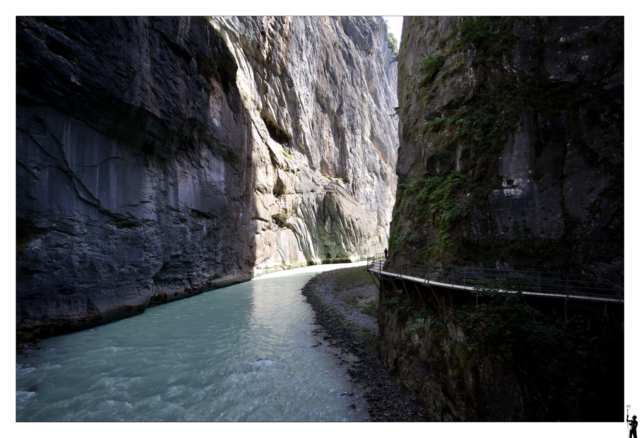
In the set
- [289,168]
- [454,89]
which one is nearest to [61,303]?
[454,89]

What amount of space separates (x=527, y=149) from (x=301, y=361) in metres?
9.41

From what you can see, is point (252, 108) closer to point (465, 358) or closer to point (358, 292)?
point (358, 292)

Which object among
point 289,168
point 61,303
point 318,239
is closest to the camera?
point 61,303

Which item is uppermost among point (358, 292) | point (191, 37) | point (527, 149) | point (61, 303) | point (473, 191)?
point (191, 37)

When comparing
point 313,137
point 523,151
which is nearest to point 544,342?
point 523,151

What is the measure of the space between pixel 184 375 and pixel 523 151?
11744 mm

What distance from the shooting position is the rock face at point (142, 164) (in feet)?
33.6

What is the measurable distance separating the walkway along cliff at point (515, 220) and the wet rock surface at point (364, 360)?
37 centimetres

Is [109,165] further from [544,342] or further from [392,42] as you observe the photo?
[392,42]

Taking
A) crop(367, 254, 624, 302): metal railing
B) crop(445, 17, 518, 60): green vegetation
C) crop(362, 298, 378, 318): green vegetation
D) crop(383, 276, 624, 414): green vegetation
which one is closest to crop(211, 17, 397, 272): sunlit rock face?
crop(362, 298, 378, 318): green vegetation

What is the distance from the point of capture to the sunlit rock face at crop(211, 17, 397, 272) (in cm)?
2881

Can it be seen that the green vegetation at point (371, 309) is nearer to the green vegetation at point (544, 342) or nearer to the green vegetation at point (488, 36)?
the green vegetation at point (544, 342)

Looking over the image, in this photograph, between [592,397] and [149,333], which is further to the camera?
[149,333]

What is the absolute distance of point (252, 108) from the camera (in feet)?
92.8
